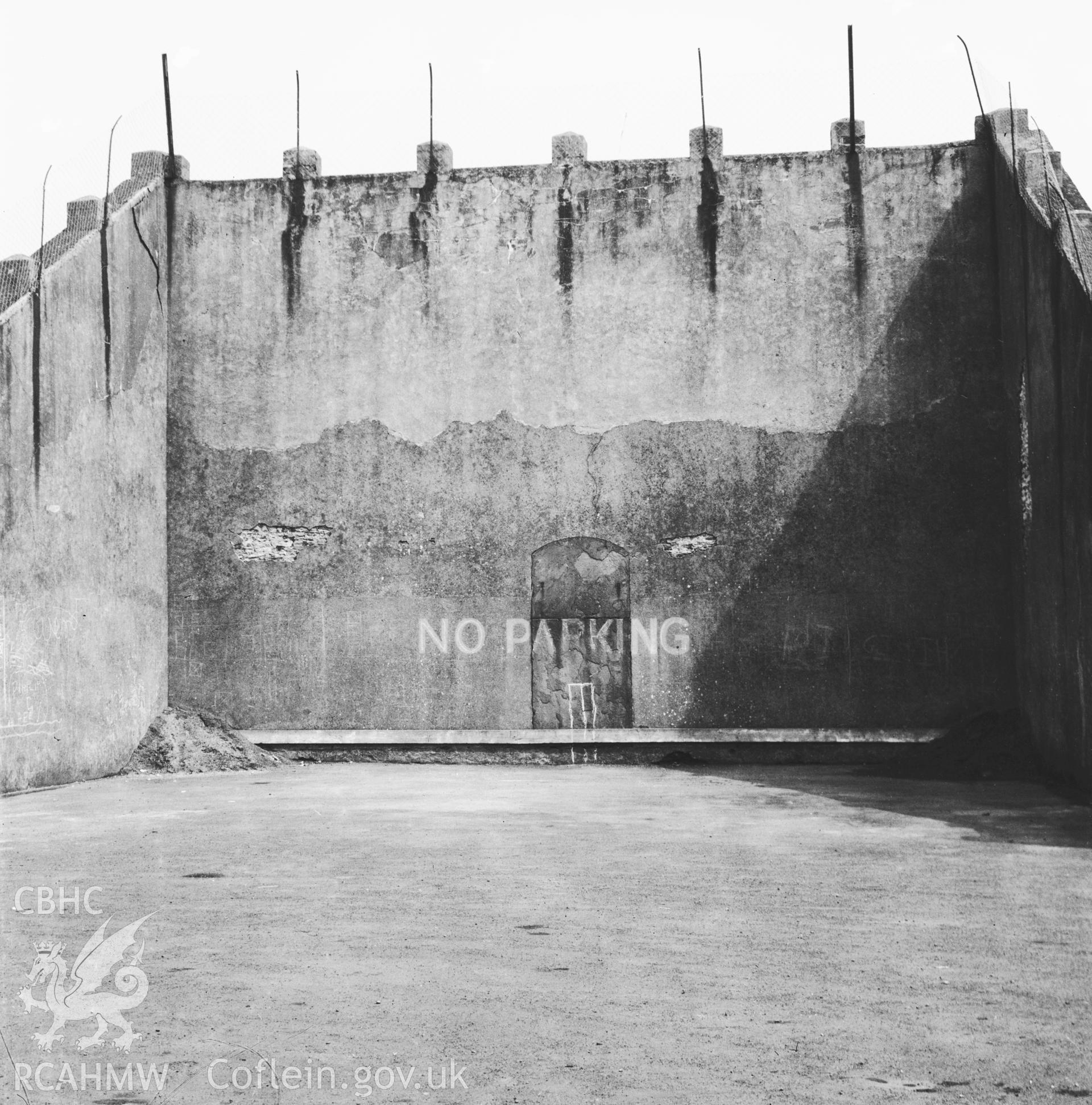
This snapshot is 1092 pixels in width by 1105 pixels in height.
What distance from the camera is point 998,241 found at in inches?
493

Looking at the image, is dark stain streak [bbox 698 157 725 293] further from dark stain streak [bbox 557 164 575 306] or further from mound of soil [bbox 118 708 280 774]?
mound of soil [bbox 118 708 280 774]

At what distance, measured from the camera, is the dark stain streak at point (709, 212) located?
13.0 metres

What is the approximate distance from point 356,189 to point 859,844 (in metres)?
9.02

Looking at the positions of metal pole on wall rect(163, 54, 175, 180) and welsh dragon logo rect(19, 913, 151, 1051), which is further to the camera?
metal pole on wall rect(163, 54, 175, 180)

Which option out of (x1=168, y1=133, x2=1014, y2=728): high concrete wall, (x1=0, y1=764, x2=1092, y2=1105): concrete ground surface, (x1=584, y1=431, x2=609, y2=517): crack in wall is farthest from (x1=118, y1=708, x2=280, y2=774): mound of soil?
(x1=584, y1=431, x2=609, y2=517): crack in wall

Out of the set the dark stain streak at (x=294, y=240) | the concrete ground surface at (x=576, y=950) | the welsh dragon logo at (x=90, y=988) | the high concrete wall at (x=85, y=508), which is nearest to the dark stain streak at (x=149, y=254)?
the high concrete wall at (x=85, y=508)

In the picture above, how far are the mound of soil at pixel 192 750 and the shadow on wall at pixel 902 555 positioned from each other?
4258 millimetres

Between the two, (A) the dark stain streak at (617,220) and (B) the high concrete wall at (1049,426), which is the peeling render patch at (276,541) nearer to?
(A) the dark stain streak at (617,220)

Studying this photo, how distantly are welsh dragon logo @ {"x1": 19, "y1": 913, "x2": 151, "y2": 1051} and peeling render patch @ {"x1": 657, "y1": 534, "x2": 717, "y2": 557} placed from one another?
8300 mm

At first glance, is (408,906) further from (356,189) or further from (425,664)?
(356,189)

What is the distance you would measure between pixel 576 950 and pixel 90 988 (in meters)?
1.71

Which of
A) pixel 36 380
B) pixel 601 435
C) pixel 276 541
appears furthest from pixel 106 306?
pixel 601 435

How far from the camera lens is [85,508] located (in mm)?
11336

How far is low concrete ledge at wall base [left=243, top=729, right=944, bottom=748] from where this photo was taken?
12.3 metres
